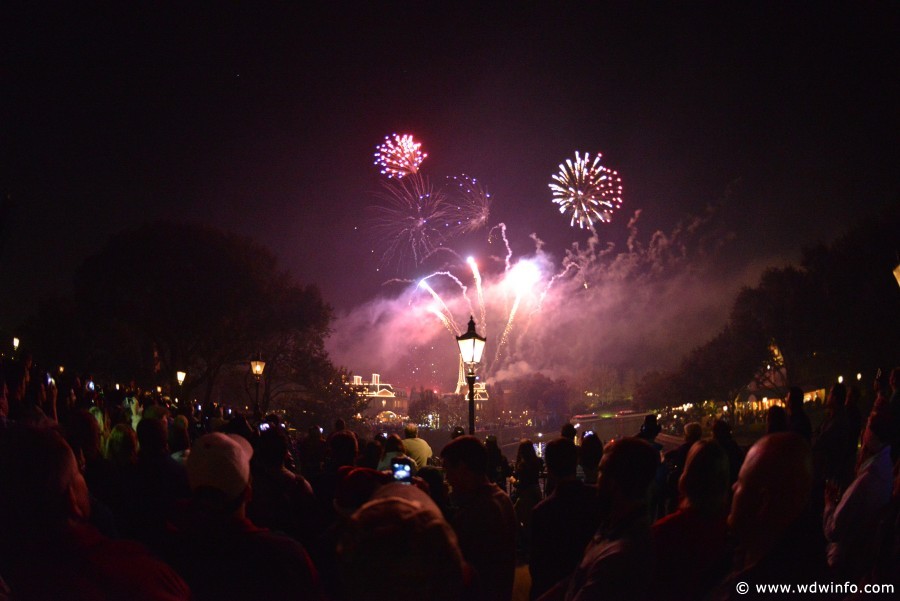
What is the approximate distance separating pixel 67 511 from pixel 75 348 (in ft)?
171

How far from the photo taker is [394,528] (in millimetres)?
2102

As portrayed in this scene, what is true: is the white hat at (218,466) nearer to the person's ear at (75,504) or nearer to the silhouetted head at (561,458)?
the person's ear at (75,504)

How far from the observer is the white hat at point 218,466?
3.22 m

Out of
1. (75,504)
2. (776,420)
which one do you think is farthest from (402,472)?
(776,420)

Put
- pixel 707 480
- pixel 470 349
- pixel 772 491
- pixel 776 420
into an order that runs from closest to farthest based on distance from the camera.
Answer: pixel 772 491, pixel 707 480, pixel 776 420, pixel 470 349

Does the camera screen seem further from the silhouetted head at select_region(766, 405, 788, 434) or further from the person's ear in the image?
the silhouetted head at select_region(766, 405, 788, 434)

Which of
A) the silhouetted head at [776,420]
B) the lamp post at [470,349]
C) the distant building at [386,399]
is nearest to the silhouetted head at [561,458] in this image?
the silhouetted head at [776,420]

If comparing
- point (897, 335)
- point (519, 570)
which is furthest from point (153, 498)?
point (897, 335)

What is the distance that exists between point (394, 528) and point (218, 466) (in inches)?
57.5

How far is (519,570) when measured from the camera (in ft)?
31.1

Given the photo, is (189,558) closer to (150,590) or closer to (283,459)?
(150,590)

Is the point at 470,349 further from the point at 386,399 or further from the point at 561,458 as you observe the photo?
the point at 386,399

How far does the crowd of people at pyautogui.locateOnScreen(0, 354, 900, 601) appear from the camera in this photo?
2.40 meters

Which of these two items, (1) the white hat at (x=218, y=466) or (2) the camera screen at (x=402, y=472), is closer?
(1) the white hat at (x=218, y=466)
